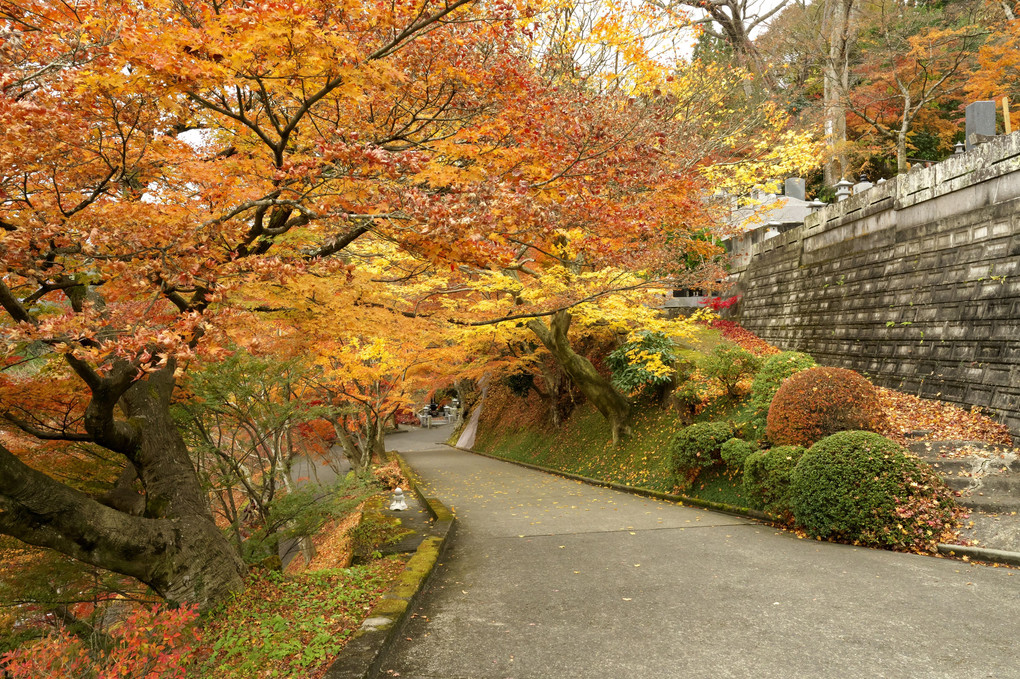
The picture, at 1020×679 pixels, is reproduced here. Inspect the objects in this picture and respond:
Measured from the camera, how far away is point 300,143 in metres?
6.48

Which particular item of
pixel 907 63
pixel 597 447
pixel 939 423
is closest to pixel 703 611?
pixel 939 423

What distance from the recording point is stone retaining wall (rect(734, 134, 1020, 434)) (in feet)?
28.1

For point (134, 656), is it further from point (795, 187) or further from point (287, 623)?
point (795, 187)

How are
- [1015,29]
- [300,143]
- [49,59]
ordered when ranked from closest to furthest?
[49,59], [300,143], [1015,29]

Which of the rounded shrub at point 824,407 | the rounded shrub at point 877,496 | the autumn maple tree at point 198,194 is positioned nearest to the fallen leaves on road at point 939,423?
the rounded shrub at point 824,407

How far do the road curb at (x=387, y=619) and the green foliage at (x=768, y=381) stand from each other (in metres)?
6.19

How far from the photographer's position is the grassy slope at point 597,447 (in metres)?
11.4

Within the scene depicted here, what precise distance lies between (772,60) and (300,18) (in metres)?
26.5

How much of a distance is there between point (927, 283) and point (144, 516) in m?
12.6

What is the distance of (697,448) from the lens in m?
10.6

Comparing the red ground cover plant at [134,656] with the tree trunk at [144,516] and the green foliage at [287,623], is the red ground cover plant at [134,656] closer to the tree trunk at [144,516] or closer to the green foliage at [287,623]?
the green foliage at [287,623]

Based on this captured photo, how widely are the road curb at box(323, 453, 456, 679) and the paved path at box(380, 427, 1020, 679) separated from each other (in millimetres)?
133

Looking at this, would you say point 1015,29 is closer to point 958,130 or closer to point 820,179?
point 958,130

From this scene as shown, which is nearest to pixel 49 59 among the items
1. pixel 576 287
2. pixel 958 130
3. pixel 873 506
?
pixel 576 287
